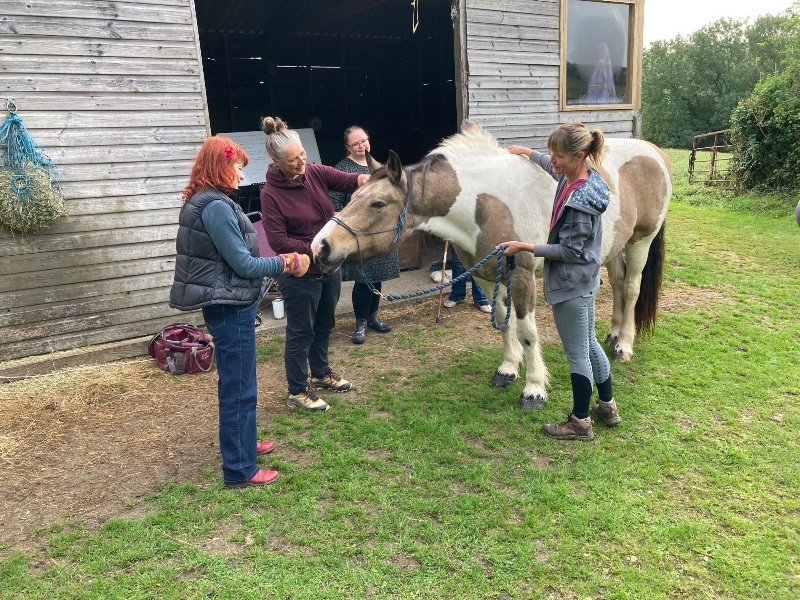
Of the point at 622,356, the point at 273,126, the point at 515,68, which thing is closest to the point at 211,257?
the point at 273,126

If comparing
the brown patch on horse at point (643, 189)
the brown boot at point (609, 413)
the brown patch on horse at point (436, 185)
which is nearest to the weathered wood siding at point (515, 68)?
the brown patch on horse at point (643, 189)

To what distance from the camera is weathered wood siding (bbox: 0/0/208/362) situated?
174 inches

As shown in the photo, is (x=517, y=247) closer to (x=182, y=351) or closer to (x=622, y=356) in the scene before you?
(x=622, y=356)

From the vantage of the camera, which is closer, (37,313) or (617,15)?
(37,313)

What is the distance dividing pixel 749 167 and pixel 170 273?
13569 mm

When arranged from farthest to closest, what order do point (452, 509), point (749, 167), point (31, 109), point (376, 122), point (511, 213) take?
point (749, 167)
point (376, 122)
point (31, 109)
point (511, 213)
point (452, 509)

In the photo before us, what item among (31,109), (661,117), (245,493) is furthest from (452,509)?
(661,117)

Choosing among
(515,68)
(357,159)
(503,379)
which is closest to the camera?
(503,379)

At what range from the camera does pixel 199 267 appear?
2.64 m

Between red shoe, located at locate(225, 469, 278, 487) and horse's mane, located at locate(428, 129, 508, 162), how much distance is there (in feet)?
7.43

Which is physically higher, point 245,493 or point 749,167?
point 749,167

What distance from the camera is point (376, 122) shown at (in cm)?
1188

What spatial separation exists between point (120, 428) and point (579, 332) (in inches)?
123

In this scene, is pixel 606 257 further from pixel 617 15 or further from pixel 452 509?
pixel 617 15
